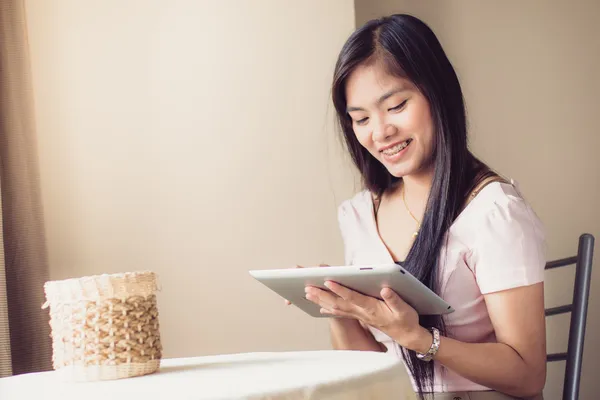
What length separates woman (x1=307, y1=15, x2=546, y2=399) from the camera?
1413mm

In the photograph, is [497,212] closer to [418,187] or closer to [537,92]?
[418,187]

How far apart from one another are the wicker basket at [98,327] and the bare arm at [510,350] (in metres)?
0.58

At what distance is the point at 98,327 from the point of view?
1.02 metres

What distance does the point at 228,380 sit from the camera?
3.16 feet

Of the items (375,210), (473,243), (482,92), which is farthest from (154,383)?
(482,92)

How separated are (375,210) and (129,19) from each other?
1.00 m

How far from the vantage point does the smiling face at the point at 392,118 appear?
1554 millimetres

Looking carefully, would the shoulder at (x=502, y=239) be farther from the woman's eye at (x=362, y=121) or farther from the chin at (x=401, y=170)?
the woman's eye at (x=362, y=121)

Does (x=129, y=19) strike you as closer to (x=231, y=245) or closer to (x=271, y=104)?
(x=271, y=104)

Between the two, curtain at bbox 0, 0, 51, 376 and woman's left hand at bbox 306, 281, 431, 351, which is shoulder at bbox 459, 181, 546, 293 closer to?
woman's left hand at bbox 306, 281, 431, 351

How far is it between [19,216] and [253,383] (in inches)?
48.5

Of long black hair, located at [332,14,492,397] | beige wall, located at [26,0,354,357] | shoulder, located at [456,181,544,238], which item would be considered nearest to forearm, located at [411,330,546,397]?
long black hair, located at [332,14,492,397]

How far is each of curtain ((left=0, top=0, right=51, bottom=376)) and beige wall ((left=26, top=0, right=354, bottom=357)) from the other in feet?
0.60

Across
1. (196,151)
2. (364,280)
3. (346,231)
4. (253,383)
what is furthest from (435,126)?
(196,151)
